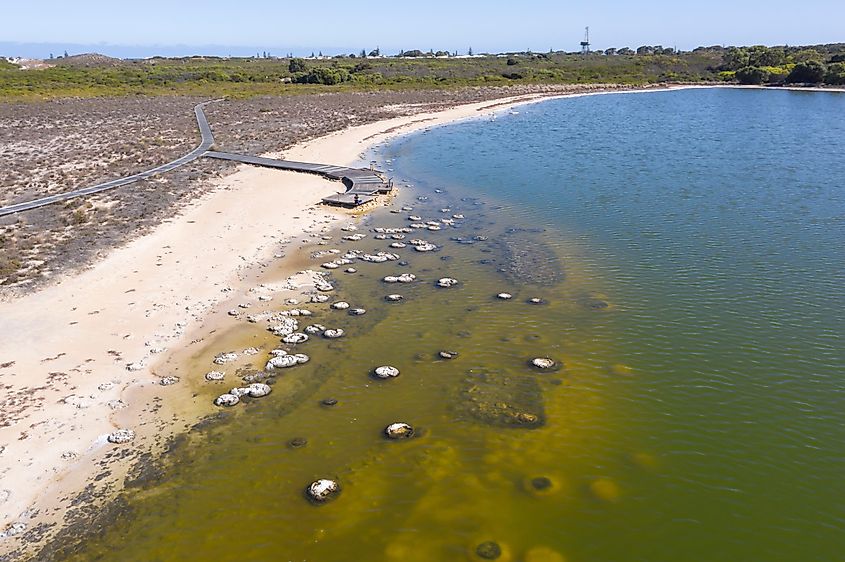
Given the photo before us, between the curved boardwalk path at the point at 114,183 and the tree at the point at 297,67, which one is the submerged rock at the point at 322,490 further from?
the tree at the point at 297,67

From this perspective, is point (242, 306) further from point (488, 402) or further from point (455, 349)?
point (488, 402)

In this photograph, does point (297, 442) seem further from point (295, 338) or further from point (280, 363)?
point (295, 338)

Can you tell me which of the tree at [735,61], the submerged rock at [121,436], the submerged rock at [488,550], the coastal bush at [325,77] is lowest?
the submerged rock at [488,550]

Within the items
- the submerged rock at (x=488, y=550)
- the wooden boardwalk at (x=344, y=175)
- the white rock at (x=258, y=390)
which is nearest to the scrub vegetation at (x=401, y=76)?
the wooden boardwalk at (x=344, y=175)

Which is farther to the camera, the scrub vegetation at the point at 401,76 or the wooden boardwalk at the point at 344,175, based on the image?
the scrub vegetation at the point at 401,76

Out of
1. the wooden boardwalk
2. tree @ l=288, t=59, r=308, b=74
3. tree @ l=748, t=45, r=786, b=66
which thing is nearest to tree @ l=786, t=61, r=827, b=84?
tree @ l=748, t=45, r=786, b=66

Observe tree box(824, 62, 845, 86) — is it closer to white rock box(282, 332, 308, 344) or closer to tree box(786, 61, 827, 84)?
tree box(786, 61, 827, 84)
